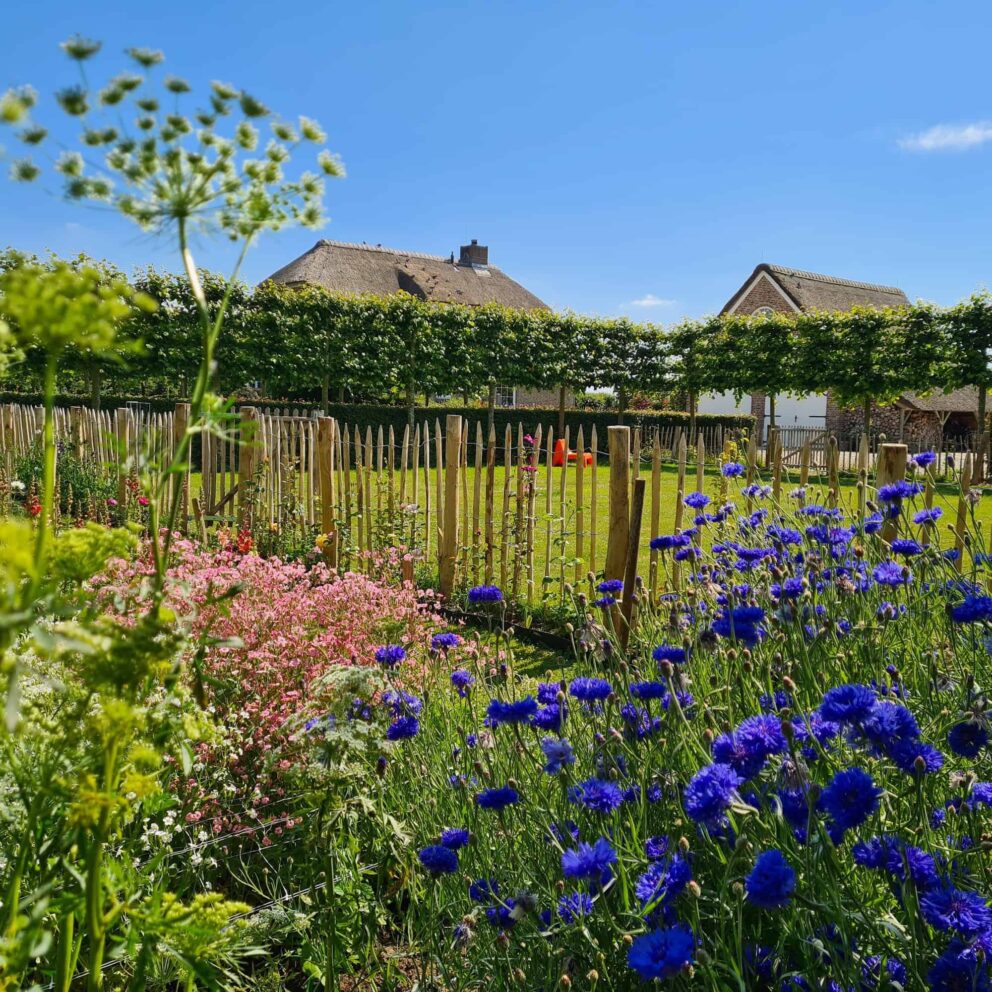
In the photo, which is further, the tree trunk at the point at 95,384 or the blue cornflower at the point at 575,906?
the tree trunk at the point at 95,384

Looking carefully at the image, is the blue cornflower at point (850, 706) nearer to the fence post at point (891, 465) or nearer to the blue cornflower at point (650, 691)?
the blue cornflower at point (650, 691)

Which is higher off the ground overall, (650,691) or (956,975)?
(650,691)

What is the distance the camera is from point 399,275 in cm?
3753

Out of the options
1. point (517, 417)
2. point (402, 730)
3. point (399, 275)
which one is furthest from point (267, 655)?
point (399, 275)

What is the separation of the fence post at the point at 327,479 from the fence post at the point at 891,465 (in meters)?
4.27

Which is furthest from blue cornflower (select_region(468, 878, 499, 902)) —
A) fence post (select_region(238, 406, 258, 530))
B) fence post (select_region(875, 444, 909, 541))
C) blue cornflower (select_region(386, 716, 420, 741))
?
fence post (select_region(238, 406, 258, 530))

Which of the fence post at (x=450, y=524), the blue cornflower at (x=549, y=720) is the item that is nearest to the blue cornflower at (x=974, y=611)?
the blue cornflower at (x=549, y=720)

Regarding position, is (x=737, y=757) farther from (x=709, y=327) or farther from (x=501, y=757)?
(x=709, y=327)

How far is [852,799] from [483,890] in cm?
87

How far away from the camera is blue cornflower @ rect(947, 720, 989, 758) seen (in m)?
1.38

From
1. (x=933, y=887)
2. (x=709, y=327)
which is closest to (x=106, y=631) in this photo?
(x=933, y=887)

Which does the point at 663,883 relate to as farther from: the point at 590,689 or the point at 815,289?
the point at 815,289

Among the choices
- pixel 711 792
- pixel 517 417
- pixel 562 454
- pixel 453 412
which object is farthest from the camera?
pixel 453 412

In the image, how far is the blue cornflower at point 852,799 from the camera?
3.64 feet
